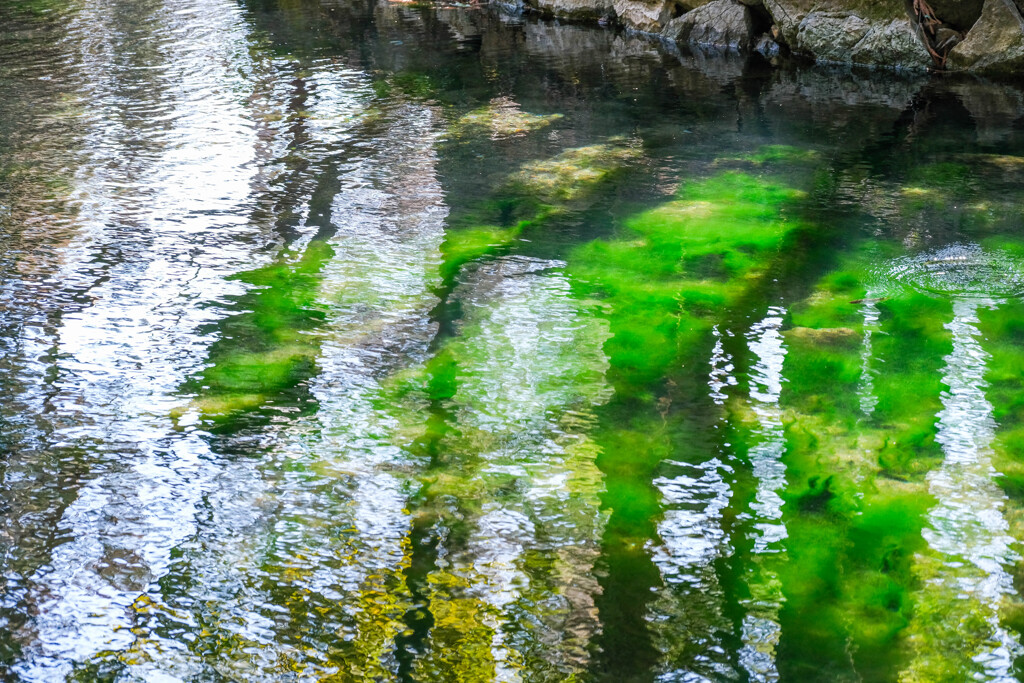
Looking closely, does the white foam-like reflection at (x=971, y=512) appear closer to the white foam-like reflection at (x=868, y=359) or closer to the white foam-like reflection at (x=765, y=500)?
the white foam-like reflection at (x=868, y=359)

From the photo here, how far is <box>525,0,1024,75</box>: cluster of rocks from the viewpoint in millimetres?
7664

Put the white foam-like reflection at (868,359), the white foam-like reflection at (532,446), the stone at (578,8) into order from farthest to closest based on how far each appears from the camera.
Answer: the stone at (578,8) < the white foam-like reflection at (868,359) < the white foam-like reflection at (532,446)

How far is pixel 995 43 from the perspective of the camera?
764cm

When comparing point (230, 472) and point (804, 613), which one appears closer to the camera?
point (804, 613)

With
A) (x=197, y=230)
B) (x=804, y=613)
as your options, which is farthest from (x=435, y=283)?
(x=804, y=613)

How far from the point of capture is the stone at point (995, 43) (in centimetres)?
755

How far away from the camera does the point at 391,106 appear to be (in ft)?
24.0

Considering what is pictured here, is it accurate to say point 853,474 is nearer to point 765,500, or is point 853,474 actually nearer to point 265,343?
point 765,500

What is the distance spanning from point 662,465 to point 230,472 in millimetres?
1363

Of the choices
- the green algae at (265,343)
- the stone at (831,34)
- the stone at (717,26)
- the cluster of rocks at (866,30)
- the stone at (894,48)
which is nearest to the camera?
the green algae at (265,343)

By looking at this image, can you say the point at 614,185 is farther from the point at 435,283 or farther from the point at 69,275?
Answer: the point at 69,275

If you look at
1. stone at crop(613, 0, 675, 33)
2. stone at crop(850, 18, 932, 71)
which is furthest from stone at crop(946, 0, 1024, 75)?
stone at crop(613, 0, 675, 33)

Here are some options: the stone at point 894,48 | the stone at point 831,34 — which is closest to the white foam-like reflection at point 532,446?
the stone at point 894,48

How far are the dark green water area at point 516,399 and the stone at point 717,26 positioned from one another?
258 centimetres
